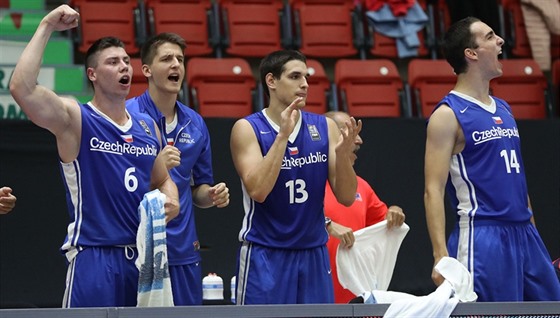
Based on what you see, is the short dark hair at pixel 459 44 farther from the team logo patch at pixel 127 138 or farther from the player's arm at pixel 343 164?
the team logo patch at pixel 127 138

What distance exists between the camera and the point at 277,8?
1102 centimetres

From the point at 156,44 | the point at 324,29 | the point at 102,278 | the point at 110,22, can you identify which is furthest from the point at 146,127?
the point at 324,29

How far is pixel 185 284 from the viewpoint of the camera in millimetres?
6324

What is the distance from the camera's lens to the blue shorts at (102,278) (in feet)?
17.5

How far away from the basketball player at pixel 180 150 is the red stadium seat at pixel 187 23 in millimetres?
3965

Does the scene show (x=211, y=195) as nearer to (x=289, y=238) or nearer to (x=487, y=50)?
(x=289, y=238)

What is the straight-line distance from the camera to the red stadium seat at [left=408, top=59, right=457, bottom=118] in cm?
1023

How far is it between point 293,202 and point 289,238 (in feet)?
0.68

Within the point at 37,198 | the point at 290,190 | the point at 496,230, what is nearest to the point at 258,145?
the point at 290,190

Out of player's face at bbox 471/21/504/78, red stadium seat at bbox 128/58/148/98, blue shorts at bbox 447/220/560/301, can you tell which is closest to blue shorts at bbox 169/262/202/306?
blue shorts at bbox 447/220/560/301

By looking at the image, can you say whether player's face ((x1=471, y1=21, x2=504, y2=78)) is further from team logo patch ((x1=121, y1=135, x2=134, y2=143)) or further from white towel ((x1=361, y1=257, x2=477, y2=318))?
team logo patch ((x1=121, y1=135, x2=134, y2=143))

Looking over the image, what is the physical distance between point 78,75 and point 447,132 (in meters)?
4.71

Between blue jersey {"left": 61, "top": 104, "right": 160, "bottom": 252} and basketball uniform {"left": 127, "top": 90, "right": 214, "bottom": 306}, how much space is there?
2.41 feet

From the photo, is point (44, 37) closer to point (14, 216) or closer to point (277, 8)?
point (14, 216)
